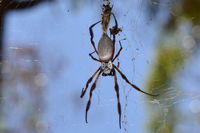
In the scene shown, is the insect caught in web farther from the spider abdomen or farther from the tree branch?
the tree branch

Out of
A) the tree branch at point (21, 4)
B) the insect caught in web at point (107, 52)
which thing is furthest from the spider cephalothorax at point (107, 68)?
the tree branch at point (21, 4)

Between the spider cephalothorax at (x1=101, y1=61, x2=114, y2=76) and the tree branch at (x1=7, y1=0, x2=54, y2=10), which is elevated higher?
the tree branch at (x1=7, y1=0, x2=54, y2=10)

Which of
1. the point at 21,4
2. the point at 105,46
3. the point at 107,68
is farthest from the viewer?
the point at 21,4

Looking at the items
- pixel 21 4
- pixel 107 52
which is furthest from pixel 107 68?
pixel 21 4

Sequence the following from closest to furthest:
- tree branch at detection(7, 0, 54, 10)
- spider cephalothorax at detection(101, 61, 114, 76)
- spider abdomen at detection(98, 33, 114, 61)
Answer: spider abdomen at detection(98, 33, 114, 61), spider cephalothorax at detection(101, 61, 114, 76), tree branch at detection(7, 0, 54, 10)

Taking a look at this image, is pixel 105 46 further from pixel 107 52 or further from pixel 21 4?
pixel 21 4

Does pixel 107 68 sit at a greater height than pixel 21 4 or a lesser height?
lesser

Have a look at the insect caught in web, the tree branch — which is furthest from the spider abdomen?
the tree branch

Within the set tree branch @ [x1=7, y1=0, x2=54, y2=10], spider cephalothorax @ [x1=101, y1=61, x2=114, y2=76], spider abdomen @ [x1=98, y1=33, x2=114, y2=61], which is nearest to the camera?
Answer: spider abdomen @ [x1=98, y1=33, x2=114, y2=61]

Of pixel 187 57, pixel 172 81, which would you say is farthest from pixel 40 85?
pixel 187 57

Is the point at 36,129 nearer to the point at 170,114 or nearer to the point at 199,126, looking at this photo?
the point at 170,114

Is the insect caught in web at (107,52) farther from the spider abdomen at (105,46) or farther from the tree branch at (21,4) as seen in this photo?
the tree branch at (21,4)
